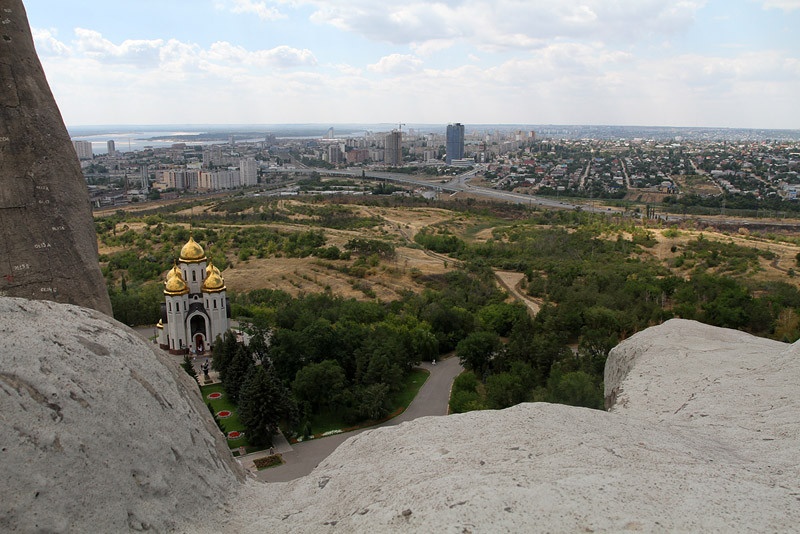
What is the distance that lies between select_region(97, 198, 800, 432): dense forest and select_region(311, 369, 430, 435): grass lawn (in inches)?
12.3

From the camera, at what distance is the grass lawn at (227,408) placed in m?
18.3

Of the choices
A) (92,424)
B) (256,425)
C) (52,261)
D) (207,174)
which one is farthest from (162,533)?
(207,174)

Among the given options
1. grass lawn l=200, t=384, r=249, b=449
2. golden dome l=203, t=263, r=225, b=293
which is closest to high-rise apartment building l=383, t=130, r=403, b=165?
golden dome l=203, t=263, r=225, b=293

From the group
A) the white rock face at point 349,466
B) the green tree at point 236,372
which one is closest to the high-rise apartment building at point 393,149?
the green tree at point 236,372

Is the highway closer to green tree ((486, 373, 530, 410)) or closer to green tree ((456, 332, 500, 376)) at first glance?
green tree ((456, 332, 500, 376))

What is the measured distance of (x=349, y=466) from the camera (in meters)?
6.43

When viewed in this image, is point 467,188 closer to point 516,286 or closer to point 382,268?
point 382,268

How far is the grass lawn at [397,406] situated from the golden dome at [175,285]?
794cm

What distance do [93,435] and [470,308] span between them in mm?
26429

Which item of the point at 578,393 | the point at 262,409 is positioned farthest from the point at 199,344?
the point at 578,393

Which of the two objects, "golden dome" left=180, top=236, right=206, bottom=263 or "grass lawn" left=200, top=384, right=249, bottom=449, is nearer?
"grass lawn" left=200, top=384, right=249, bottom=449

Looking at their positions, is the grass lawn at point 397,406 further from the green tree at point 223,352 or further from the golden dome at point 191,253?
the golden dome at point 191,253

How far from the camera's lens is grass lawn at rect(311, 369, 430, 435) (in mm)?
19506

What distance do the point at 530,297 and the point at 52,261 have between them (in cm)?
2946
